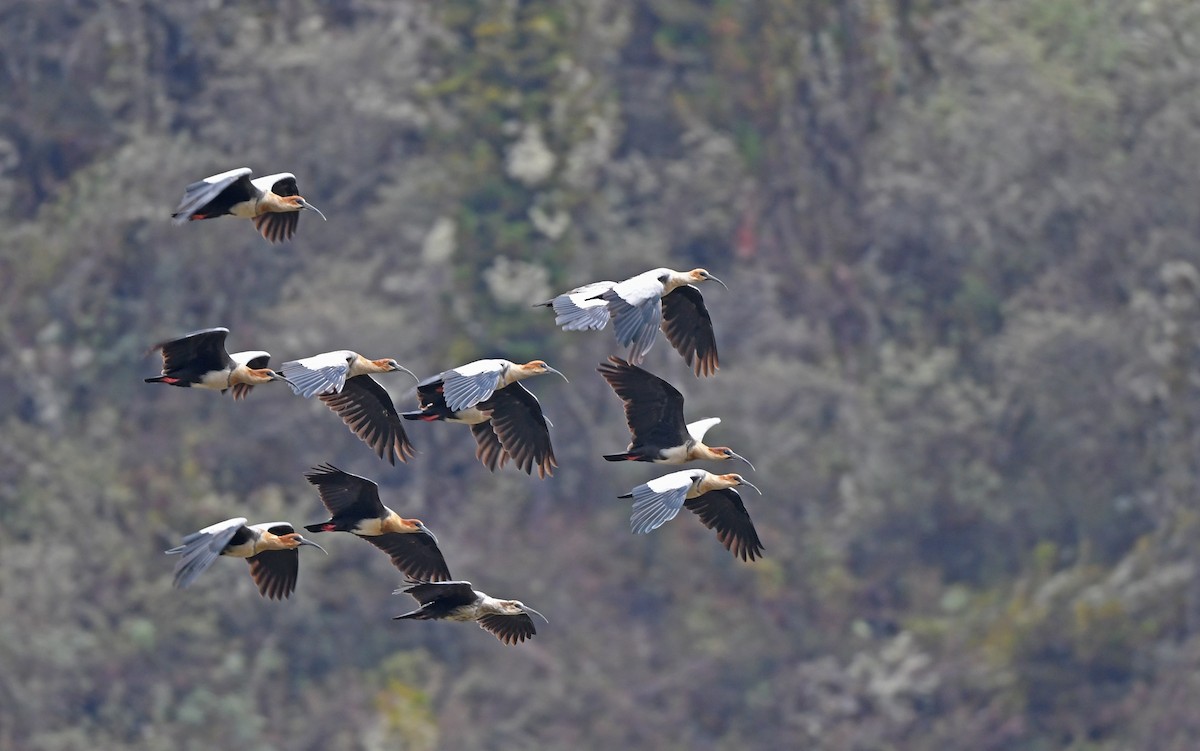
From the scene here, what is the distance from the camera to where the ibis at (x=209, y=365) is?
15203 mm

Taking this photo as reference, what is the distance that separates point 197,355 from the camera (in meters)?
15.4

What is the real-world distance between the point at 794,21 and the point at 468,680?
30.4 feet

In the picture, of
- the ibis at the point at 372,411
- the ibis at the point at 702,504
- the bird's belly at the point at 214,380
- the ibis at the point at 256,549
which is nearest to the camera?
the ibis at the point at 256,549

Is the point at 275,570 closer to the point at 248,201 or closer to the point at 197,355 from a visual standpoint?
the point at 197,355

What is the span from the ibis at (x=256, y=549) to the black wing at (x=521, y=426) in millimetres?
1571

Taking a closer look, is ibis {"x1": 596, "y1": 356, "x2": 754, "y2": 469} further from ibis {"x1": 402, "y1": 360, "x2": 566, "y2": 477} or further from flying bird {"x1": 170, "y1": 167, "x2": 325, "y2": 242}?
flying bird {"x1": 170, "y1": 167, "x2": 325, "y2": 242}

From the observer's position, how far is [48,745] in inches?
1257

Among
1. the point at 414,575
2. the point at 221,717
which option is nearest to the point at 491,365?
the point at 414,575

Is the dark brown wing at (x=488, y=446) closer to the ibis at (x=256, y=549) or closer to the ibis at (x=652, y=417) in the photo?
the ibis at (x=652, y=417)

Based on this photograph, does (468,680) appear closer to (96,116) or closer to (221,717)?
(221,717)

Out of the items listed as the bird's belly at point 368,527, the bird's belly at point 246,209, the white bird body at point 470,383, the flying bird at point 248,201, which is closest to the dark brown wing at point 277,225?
the flying bird at point 248,201

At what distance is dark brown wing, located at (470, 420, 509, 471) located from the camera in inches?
648

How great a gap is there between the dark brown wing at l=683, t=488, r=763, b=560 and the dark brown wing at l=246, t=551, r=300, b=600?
2.56 meters

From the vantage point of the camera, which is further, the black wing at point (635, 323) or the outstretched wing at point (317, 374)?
the black wing at point (635, 323)
